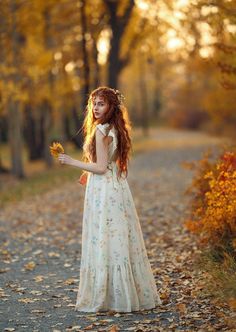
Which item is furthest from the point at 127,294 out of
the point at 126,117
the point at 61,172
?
the point at 61,172

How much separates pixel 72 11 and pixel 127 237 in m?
21.8

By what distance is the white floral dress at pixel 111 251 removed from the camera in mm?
6887

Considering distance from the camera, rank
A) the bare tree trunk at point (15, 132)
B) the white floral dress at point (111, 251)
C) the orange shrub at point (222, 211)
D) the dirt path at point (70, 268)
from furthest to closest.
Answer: the bare tree trunk at point (15, 132) → the orange shrub at point (222, 211) → the white floral dress at point (111, 251) → the dirt path at point (70, 268)

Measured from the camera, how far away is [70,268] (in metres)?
9.87

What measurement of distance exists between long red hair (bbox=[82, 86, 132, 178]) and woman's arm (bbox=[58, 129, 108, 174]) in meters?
0.13

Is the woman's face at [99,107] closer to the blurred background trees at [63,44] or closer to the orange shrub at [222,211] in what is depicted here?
the orange shrub at [222,211]

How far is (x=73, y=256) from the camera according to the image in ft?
35.5

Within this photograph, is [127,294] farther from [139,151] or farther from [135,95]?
[135,95]

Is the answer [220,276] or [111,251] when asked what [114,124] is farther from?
[220,276]

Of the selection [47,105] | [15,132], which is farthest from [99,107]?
[47,105]

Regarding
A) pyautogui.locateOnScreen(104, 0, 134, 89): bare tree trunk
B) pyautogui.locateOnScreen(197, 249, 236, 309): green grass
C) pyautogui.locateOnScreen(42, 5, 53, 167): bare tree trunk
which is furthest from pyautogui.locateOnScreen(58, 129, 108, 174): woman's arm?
pyautogui.locateOnScreen(104, 0, 134, 89): bare tree trunk

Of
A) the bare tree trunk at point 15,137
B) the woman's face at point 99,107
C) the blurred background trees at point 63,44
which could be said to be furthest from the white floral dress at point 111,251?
the bare tree trunk at point 15,137

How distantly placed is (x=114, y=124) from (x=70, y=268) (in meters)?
3.43

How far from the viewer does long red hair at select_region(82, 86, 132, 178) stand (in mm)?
6980
